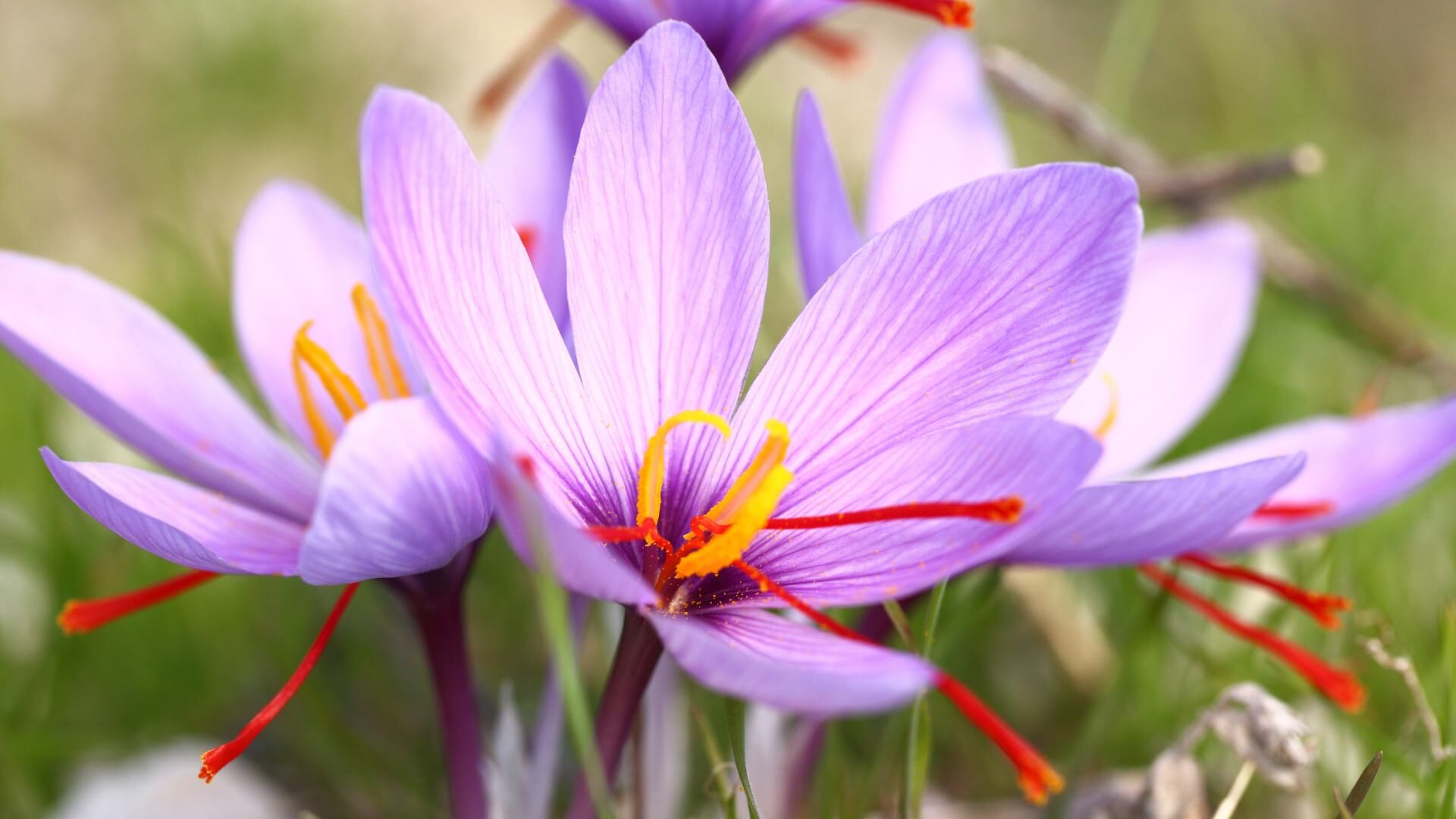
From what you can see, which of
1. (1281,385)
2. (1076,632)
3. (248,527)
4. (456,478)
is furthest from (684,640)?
(1281,385)

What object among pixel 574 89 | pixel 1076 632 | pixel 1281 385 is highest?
pixel 574 89

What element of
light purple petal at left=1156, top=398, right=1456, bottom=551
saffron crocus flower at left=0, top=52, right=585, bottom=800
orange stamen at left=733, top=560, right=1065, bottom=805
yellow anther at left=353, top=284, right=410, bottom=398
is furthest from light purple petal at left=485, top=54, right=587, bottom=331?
light purple petal at left=1156, top=398, right=1456, bottom=551

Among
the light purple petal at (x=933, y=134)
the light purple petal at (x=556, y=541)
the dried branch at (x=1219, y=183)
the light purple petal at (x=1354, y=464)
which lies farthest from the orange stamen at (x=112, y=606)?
the dried branch at (x=1219, y=183)

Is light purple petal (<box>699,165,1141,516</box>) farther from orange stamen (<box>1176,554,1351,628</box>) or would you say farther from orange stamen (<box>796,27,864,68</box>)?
orange stamen (<box>796,27,864,68</box>)

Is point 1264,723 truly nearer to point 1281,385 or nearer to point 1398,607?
point 1398,607

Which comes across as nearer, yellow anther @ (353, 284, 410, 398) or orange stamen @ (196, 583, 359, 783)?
orange stamen @ (196, 583, 359, 783)

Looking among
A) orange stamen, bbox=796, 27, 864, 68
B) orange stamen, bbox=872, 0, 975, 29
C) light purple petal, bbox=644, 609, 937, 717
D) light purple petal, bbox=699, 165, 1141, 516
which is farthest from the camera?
orange stamen, bbox=796, 27, 864, 68

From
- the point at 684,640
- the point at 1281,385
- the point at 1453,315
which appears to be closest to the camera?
the point at 684,640
